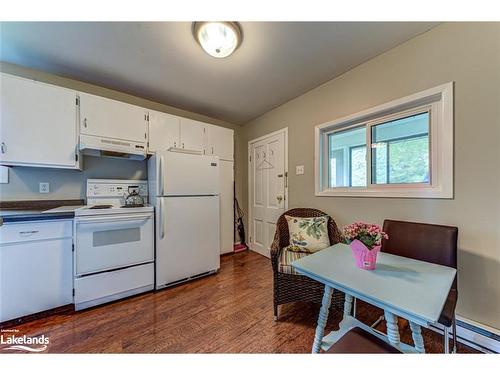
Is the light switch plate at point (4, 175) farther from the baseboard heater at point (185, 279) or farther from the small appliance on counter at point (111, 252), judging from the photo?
the baseboard heater at point (185, 279)

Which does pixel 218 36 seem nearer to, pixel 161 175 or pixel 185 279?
pixel 161 175

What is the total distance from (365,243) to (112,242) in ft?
7.12

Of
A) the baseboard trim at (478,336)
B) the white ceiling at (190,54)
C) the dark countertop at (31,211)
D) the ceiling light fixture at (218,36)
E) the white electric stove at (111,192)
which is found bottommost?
the baseboard trim at (478,336)

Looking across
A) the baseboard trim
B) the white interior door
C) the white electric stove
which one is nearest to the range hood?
the white electric stove

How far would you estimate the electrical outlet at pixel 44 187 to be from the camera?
6.70 feet

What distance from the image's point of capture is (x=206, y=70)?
6.71 feet

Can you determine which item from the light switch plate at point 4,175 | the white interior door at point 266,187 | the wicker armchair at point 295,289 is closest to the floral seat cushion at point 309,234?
the wicker armchair at point 295,289

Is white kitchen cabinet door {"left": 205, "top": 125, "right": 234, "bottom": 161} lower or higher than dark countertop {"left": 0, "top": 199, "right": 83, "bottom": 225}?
higher

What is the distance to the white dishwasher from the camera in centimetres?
151

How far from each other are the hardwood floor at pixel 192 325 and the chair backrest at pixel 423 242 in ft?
1.98

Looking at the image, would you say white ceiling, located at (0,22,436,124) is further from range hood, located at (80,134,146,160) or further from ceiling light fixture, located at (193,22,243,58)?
range hood, located at (80,134,146,160)

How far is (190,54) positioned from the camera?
1779 mm

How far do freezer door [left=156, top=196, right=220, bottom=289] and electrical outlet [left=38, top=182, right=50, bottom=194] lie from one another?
116 cm
